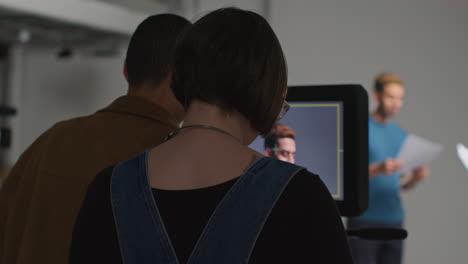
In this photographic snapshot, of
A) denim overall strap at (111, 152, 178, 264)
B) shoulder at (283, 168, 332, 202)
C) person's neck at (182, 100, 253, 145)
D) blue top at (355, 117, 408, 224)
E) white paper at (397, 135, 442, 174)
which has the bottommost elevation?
blue top at (355, 117, 408, 224)

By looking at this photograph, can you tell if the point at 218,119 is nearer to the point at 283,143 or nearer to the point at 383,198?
the point at 283,143

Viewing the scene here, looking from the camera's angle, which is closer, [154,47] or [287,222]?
[287,222]

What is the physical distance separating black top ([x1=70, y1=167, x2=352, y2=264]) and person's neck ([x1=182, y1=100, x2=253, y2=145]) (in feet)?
0.30

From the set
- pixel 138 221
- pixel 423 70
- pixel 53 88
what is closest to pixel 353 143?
pixel 138 221

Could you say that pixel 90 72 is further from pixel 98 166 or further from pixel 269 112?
pixel 269 112

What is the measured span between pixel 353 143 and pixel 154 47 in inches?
18.8

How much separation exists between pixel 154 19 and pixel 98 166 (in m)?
0.35

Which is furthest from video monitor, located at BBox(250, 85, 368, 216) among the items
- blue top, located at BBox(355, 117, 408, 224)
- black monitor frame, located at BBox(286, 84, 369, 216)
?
blue top, located at BBox(355, 117, 408, 224)

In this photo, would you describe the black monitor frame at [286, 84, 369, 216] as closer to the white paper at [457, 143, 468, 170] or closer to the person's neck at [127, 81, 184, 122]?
the person's neck at [127, 81, 184, 122]

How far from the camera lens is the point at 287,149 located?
4.14 feet

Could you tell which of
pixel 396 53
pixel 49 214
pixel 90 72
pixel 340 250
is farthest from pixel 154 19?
pixel 90 72

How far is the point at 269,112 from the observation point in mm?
833

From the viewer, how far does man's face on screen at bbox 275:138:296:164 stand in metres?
1.25

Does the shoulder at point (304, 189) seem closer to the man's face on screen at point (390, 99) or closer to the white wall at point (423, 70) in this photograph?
the man's face on screen at point (390, 99)
